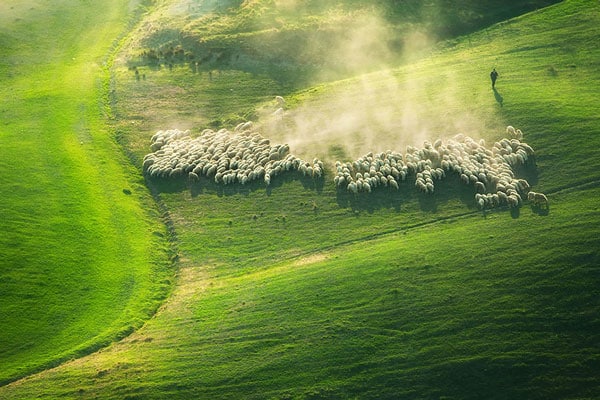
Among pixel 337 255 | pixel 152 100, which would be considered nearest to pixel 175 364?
pixel 337 255

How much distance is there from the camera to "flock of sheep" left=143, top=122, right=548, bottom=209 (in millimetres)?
46781

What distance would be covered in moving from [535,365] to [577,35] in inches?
1753

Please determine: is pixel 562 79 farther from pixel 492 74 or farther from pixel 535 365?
pixel 535 365

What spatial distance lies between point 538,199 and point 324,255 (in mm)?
15592

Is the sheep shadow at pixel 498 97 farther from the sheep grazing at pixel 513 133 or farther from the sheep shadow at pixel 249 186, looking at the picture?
the sheep shadow at pixel 249 186

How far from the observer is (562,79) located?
2328 inches

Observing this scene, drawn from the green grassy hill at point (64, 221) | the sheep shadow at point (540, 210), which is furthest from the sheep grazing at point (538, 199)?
the green grassy hill at point (64, 221)

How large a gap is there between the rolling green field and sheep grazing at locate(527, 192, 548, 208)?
0.85 m

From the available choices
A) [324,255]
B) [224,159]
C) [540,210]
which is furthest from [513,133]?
[224,159]

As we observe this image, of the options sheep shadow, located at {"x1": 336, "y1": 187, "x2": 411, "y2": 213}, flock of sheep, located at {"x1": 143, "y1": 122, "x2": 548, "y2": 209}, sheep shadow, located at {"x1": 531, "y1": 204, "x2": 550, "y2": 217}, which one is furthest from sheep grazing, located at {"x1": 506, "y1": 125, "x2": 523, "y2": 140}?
sheep shadow, located at {"x1": 336, "y1": 187, "x2": 411, "y2": 213}

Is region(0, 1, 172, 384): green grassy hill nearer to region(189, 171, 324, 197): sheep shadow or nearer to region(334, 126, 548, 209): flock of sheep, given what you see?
region(189, 171, 324, 197): sheep shadow

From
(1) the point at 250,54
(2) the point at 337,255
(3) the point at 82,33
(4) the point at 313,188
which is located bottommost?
(2) the point at 337,255

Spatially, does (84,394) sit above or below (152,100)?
below

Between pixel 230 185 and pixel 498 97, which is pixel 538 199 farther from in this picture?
pixel 230 185
